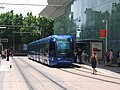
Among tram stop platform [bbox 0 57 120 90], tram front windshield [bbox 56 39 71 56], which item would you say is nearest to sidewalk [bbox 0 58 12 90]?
tram stop platform [bbox 0 57 120 90]

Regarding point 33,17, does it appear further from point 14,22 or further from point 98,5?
point 98,5

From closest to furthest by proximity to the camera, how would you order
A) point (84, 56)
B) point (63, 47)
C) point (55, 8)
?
point (63, 47) < point (84, 56) < point (55, 8)

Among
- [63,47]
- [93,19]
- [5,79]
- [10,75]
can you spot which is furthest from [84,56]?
[5,79]

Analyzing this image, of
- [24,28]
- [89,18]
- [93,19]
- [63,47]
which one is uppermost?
[24,28]

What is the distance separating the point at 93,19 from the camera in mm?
46875

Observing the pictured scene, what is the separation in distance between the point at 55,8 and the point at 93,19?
22.8 meters

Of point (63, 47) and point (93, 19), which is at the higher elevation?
point (93, 19)

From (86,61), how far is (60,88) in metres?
26.3

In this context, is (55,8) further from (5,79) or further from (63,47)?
(5,79)

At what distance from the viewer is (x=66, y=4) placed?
63344mm

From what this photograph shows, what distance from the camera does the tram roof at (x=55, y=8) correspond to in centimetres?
6118

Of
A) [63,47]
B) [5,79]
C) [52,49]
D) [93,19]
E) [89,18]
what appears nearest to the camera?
[5,79]

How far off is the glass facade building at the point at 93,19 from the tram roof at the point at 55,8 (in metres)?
1.01

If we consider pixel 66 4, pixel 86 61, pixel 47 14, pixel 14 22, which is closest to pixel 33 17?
pixel 14 22
